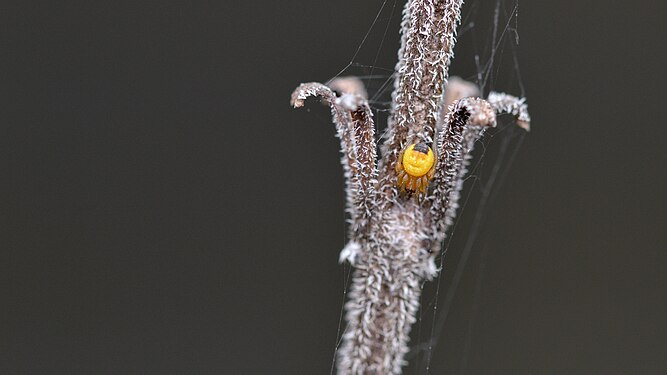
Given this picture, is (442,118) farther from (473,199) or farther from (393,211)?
(473,199)

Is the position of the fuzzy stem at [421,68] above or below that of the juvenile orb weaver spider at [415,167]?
above

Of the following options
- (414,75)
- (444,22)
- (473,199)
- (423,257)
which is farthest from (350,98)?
(473,199)

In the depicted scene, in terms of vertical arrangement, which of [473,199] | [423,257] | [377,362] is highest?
[473,199]

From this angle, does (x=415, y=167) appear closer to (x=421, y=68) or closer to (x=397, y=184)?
(x=397, y=184)

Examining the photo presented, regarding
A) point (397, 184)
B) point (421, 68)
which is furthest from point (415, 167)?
point (421, 68)

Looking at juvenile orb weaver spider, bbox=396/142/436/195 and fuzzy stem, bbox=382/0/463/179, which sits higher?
fuzzy stem, bbox=382/0/463/179
